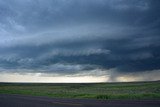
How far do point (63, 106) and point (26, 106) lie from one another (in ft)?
9.64

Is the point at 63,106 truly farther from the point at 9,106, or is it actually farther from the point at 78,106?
the point at 9,106

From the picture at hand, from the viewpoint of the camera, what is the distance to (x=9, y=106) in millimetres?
21781

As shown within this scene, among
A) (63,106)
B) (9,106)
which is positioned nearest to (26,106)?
(9,106)

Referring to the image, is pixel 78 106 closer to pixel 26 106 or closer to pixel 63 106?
pixel 63 106

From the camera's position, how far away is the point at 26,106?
69.7ft

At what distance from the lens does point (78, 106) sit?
2067 cm

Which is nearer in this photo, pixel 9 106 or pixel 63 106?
pixel 63 106

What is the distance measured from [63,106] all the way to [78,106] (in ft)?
3.63

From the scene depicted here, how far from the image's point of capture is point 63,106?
805 inches

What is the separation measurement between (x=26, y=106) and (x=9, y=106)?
4.95 feet

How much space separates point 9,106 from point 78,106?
5.43 m

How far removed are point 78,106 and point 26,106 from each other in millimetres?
3950

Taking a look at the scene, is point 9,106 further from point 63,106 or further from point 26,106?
point 63,106
